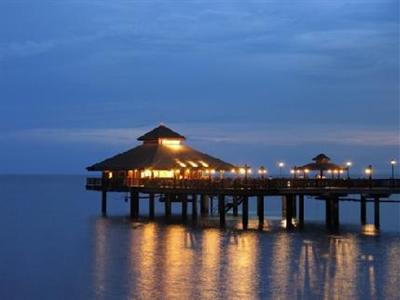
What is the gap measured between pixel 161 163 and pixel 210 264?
25226mm

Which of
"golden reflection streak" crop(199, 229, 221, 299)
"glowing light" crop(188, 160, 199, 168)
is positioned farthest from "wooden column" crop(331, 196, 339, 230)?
"glowing light" crop(188, 160, 199, 168)

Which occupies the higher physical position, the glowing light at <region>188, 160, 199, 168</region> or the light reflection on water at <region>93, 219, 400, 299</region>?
the glowing light at <region>188, 160, 199, 168</region>

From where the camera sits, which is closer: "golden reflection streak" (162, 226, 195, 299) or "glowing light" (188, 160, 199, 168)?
"golden reflection streak" (162, 226, 195, 299)

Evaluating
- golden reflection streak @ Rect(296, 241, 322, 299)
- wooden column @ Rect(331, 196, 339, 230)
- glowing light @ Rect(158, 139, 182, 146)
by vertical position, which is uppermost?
glowing light @ Rect(158, 139, 182, 146)

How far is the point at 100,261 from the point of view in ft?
134

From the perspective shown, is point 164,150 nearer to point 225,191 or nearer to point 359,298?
point 225,191

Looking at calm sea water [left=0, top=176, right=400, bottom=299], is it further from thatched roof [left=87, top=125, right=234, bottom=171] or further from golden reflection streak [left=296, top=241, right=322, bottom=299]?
thatched roof [left=87, top=125, right=234, bottom=171]

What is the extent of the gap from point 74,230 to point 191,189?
982cm

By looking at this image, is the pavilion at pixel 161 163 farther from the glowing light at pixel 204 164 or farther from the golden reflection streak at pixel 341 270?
the golden reflection streak at pixel 341 270

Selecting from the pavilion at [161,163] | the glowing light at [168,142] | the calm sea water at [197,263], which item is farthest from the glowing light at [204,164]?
the calm sea water at [197,263]

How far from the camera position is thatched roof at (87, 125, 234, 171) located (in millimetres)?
63750

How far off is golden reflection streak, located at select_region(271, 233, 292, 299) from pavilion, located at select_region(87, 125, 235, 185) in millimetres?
16104

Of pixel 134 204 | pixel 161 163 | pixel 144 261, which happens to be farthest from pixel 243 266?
pixel 134 204

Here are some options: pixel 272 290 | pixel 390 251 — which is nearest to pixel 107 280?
pixel 272 290
